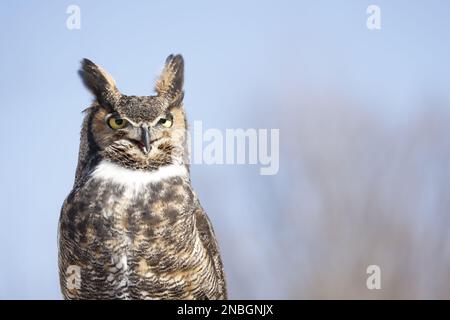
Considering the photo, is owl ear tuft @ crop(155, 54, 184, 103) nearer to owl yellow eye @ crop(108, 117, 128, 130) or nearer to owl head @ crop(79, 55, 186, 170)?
owl head @ crop(79, 55, 186, 170)

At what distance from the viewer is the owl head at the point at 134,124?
10.4 feet

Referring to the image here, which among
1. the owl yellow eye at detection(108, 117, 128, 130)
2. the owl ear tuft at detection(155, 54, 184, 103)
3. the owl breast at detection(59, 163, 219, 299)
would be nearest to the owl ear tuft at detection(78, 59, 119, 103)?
the owl yellow eye at detection(108, 117, 128, 130)

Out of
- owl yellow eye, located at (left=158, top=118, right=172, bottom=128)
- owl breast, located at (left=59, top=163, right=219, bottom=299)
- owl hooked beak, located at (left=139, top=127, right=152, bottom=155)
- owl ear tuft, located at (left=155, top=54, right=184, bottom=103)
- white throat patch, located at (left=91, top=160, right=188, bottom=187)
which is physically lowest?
owl breast, located at (left=59, top=163, right=219, bottom=299)

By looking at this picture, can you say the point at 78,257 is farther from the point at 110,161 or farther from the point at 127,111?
the point at 127,111

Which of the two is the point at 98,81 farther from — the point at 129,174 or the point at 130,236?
the point at 130,236

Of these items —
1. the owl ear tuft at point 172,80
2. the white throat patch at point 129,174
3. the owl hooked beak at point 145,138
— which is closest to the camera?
the owl hooked beak at point 145,138

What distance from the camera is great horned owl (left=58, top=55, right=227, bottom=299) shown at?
3213 mm

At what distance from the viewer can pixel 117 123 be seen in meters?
3.22

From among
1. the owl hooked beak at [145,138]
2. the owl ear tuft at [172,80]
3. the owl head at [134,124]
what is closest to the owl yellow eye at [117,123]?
the owl head at [134,124]

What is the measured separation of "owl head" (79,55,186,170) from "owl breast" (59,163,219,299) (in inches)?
3.0

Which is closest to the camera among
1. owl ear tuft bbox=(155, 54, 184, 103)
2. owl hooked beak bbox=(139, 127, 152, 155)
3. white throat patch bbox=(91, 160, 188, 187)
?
owl hooked beak bbox=(139, 127, 152, 155)

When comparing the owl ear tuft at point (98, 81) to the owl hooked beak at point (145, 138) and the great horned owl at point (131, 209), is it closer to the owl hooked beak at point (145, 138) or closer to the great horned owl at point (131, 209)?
the great horned owl at point (131, 209)
